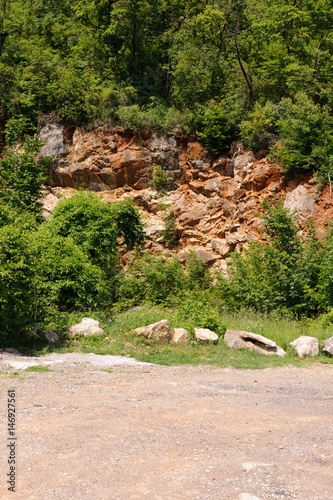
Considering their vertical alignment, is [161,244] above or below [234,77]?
below

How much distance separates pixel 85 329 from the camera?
10.5 metres

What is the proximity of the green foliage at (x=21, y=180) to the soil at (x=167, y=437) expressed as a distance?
969cm

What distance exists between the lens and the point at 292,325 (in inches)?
493

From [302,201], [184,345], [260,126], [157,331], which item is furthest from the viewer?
[260,126]

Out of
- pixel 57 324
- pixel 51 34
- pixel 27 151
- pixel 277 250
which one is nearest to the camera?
pixel 57 324

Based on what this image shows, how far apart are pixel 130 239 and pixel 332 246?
793 cm

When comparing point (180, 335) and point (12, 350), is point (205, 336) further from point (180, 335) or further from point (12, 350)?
point (12, 350)

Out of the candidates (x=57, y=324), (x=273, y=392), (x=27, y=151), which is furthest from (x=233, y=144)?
(x=273, y=392)

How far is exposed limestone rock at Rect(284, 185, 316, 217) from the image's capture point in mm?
16781

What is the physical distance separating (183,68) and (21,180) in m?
8.84

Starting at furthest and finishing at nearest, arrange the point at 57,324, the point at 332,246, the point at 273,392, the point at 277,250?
the point at 277,250
the point at 332,246
the point at 57,324
the point at 273,392

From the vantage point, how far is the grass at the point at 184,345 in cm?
927

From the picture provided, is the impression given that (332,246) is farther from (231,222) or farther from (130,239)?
(130,239)

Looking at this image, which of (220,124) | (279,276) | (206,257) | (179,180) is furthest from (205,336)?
(220,124)
